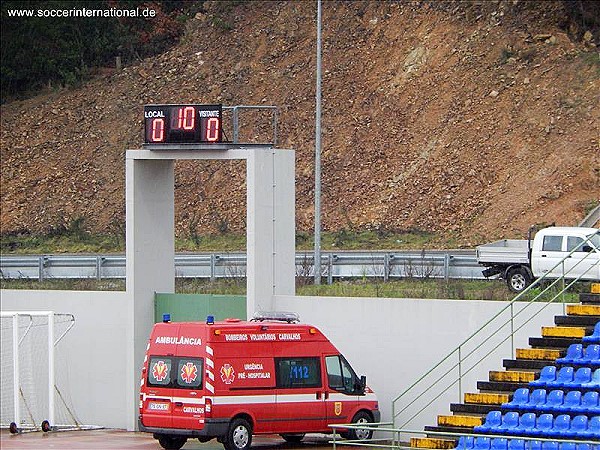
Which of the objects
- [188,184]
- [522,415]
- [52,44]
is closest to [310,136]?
[188,184]

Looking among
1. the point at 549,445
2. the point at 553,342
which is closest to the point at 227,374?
the point at 553,342

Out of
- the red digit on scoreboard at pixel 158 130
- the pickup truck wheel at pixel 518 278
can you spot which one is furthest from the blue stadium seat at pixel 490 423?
the pickup truck wheel at pixel 518 278

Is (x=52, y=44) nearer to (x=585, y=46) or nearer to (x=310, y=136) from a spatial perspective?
(x=310, y=136)

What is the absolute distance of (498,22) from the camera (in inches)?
1935

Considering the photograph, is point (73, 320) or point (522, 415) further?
point (73, 320)

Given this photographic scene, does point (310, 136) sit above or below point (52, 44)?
below

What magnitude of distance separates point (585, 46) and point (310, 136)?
941 cm

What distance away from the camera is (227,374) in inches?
899

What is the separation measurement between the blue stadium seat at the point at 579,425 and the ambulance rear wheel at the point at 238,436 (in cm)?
569

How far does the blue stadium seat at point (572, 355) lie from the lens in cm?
2061

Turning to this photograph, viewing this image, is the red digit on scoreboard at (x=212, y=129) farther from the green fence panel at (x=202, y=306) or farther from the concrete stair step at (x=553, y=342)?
the concrete stair step at (x=553, y=342)

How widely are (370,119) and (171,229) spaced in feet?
69.6

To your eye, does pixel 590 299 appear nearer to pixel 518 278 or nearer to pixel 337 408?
pixel 337 408

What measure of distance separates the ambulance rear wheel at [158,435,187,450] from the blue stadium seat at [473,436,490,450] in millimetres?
5966
